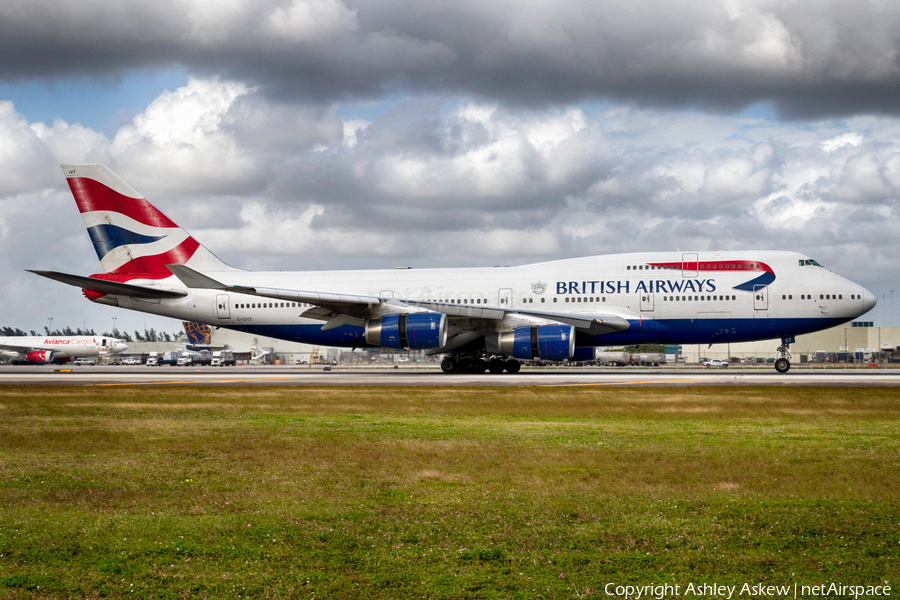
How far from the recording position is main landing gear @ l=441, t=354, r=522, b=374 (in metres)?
34.9

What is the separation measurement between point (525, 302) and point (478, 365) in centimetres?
387

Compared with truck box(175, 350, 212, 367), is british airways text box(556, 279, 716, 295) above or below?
above

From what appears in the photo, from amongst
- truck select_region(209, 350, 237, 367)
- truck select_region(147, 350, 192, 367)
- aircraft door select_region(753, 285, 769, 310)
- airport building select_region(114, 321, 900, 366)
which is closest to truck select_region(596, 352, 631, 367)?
airport building select_region(114, 321, 900, 366)

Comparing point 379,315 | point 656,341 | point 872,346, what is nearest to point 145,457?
point 379,315

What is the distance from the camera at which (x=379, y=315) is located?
33.8m

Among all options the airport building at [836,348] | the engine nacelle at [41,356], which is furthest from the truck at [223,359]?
the airport building at [836,348]

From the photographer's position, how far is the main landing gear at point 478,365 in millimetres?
34906

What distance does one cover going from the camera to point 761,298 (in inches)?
1265

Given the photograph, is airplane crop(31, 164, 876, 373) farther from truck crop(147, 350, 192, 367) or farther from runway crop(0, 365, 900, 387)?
truck crop(147, 350, 192, 367)

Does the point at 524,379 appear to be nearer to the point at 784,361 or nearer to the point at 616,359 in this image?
the point at 784,361

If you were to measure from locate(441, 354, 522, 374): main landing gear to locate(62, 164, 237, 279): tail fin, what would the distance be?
15.6 m

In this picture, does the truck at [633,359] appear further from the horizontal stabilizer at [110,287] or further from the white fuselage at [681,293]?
the horizontal stabilizer at [110,287]

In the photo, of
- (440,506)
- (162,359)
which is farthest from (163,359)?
(440,506)

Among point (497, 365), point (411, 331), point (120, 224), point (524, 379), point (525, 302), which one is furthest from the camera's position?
point (120, 224)
